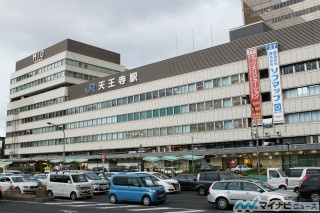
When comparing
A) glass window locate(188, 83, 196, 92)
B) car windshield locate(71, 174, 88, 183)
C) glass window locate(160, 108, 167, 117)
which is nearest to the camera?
car windshield locate(71, 174, 88, 183)

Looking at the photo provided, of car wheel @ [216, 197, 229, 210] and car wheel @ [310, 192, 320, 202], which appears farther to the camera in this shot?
car wheel @ [310, 192, 320, 202]

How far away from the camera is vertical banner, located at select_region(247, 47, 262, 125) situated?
5297 centimetres

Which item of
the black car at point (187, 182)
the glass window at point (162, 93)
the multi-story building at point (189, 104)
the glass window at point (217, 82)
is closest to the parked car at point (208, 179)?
the black car at point (187, 182)

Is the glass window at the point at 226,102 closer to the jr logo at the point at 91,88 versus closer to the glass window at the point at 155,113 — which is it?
the glass window at the point at 155,113

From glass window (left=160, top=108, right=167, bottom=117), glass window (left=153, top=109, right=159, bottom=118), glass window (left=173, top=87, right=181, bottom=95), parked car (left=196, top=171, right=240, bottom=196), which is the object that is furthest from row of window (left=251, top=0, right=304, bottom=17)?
parked car (left=196, top=171, right=240, bottom=196)

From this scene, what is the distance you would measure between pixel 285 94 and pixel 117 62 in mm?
63986

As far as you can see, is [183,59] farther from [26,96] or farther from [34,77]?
[26,96]

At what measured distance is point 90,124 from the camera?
81.9m

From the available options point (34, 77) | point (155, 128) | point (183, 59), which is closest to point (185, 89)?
point (183, 59)

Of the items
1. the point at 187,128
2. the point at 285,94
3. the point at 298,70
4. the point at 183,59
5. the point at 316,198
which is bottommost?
the point at 316,198

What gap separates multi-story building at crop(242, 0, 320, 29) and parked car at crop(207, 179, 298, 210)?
307 feet

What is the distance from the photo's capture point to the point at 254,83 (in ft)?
176

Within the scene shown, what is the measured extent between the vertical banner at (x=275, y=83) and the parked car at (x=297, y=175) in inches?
1041

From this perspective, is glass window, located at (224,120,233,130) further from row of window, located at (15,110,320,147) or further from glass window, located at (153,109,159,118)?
glass window, located at (153,109,159,118)
